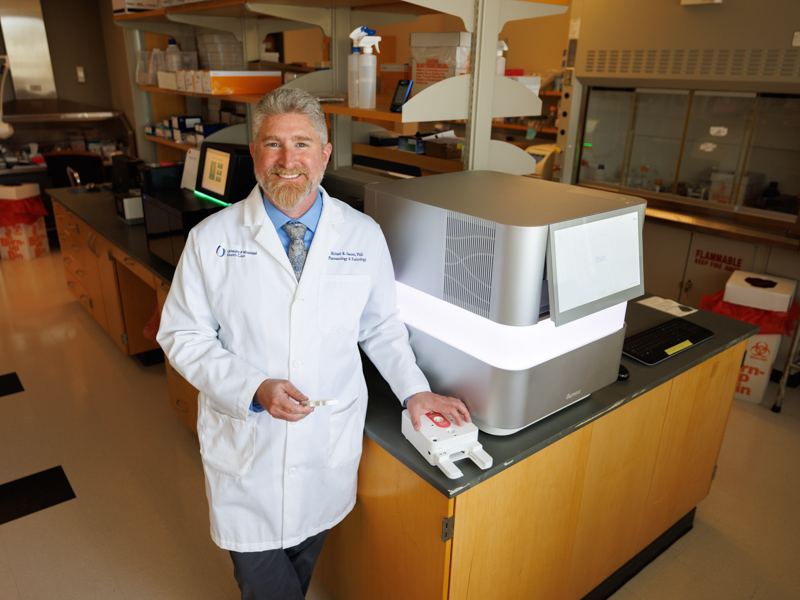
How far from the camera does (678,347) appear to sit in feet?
6.11

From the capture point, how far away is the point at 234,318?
1.37 metres

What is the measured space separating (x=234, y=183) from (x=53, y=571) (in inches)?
63.8

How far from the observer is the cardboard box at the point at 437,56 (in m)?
1.81

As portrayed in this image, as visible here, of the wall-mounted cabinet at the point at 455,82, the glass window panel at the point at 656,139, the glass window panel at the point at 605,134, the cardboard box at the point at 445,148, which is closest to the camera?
the wall-mounted cabinet at the point at 455,82

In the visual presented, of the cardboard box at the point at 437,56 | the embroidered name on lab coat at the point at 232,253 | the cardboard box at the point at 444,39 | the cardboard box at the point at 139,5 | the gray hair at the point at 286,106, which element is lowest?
the embroidered name on lab coat at the point at 232,253

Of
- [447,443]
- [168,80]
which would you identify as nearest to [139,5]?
[168,80]

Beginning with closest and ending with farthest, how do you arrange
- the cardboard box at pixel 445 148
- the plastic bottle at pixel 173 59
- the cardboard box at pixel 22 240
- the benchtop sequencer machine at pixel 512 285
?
the benchtop sequencer machine at pixel 512 285 < the cardboard box at pixel 445 148 < the plastic bottle at pixel 173 59 < the cardboard box at pixel 22 240

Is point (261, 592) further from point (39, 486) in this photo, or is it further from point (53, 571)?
point (39, 486)

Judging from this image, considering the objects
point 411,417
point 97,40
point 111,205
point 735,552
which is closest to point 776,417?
point 735,552

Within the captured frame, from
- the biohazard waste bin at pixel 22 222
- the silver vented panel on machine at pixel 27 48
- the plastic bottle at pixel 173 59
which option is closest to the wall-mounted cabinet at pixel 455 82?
the plastic bottle at pixel 173 59

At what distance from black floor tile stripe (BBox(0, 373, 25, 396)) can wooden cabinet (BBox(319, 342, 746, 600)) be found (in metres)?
2.27

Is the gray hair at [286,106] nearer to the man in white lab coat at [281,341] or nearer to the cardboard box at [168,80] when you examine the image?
the man in white lab coat at [281,341]

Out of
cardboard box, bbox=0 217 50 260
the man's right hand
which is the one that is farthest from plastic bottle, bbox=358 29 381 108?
cardboard box, bbox=0 217 50 260

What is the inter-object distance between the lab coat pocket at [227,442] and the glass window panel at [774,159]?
10.8 ft
